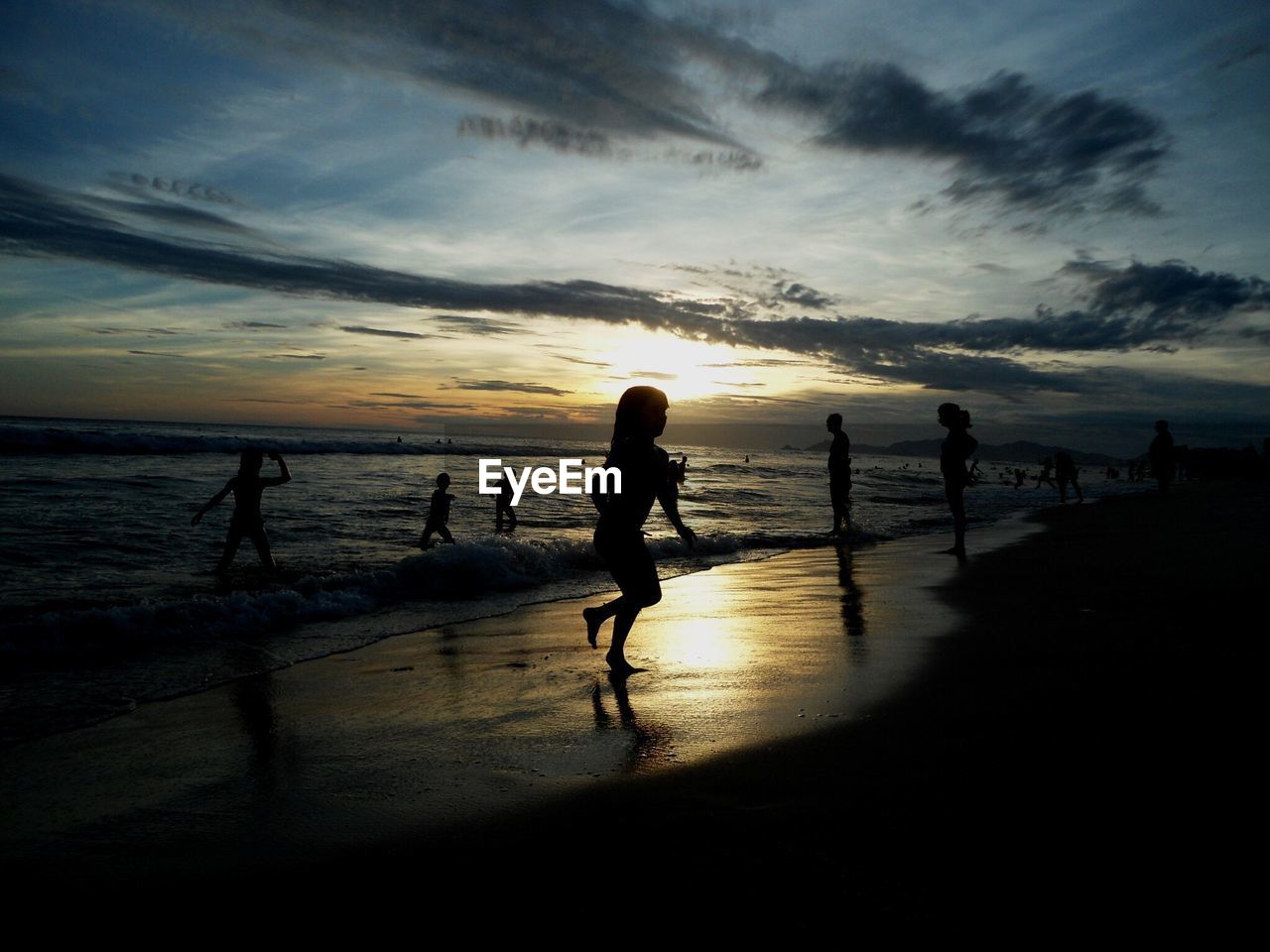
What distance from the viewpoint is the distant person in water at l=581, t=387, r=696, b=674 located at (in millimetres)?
5375

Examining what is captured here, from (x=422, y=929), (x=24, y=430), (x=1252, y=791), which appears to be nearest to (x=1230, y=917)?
(x=1252, y=791)

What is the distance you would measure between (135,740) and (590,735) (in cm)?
259

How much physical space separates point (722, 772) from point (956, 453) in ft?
33.8

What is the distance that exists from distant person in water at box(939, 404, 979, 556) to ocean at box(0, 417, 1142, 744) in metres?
3.31

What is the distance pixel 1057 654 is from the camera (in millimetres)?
5086

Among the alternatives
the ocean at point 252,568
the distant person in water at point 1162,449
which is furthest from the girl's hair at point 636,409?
the distant person in water at point 1162,449

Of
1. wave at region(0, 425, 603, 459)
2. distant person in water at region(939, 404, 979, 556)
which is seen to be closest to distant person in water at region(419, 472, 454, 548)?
distant person in water at region(939, 404, 979, 556)

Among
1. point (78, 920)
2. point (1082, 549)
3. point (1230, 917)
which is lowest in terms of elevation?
point (1082, 549)

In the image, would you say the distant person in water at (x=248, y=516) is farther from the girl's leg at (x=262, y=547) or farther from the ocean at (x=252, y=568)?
the ocean at (x=252, y=568)

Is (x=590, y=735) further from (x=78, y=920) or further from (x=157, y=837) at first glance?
(x=78, y=920)

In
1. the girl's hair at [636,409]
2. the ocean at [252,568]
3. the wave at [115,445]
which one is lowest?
the ocean at [252,568]

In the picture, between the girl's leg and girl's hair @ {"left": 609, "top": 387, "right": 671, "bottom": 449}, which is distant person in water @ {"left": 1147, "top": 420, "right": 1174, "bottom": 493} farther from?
the girl's leg

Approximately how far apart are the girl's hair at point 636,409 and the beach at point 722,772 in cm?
171

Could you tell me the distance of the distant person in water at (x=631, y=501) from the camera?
5375 millimetres
